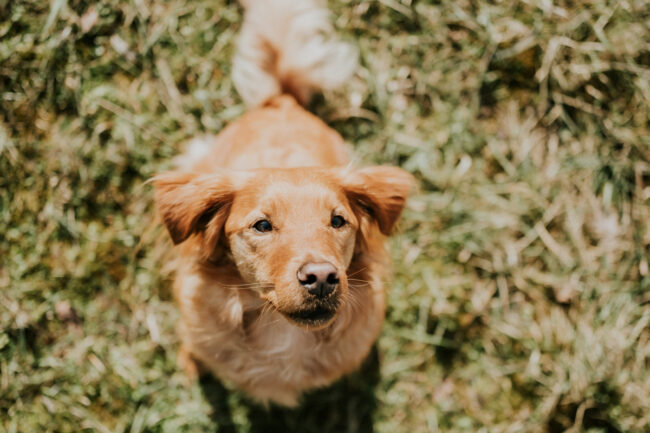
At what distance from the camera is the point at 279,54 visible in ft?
11.8

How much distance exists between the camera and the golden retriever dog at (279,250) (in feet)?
7.03

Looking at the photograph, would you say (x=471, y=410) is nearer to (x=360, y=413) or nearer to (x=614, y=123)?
(x=360, y=413)

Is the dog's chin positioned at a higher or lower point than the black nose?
lower

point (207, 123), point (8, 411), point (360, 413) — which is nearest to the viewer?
point (8, 411)

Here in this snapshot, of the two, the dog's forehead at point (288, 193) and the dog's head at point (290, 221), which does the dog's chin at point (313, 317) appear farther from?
the dog's forehead at point (288, 193)

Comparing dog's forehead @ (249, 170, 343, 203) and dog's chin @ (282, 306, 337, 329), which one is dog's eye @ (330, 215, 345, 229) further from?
dog's chin @ (282, 306, 337, 329)

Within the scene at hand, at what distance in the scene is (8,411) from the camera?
10.7 feet

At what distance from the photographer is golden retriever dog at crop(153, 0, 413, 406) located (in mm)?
2143

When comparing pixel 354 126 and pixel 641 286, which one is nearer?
pixel 641 286

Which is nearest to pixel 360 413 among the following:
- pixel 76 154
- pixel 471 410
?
pixel 471 410

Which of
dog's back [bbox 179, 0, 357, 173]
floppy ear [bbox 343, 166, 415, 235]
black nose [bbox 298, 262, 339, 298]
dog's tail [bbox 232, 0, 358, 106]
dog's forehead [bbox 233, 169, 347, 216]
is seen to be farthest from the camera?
dog's tail [bbox 232, 0, 358, 106]

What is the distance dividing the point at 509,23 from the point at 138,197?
10.3ft

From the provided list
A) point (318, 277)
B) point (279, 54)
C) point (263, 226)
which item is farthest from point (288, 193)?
point (279, 54)

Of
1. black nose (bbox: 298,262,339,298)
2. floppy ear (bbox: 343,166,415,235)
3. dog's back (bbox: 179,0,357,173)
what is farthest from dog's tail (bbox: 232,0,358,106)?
black nose (bbox: 298,262,339,298)
